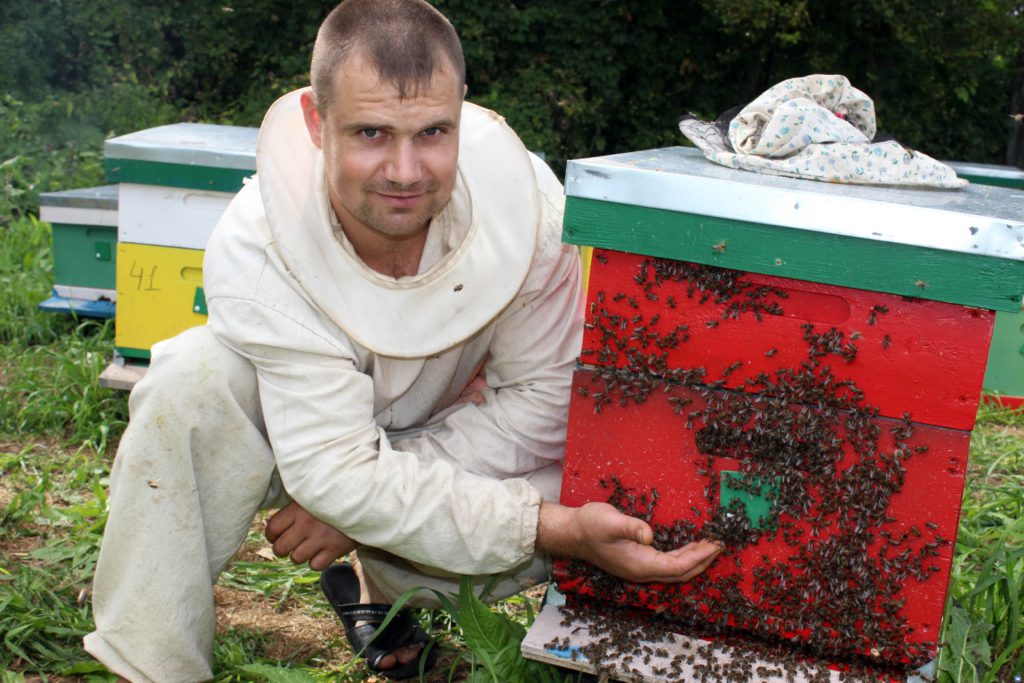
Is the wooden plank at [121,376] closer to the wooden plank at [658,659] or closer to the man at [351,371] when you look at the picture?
the man at [351,371]

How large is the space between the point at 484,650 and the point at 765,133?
118 cm

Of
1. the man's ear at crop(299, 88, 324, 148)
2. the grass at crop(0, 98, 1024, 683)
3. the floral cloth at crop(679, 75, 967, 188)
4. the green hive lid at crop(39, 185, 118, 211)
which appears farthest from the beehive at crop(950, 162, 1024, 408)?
the green hive lid at crop(39, 185, 118, 211)

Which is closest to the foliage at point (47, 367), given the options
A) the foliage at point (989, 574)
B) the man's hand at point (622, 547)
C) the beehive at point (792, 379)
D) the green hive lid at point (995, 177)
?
the man's hand at point (622, 547)

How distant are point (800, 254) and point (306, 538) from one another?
1.16 meters

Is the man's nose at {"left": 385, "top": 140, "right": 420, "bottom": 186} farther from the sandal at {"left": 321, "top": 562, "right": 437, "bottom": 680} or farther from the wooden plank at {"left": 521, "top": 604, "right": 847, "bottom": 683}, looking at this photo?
the sandal at {"left": 321, "top": 562, "right": 437, "bottom": 680}

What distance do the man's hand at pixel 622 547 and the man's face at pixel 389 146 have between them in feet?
2.14

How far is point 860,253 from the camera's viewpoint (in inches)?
69.2

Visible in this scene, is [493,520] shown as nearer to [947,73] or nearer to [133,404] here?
[133,404]

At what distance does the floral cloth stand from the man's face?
1.81ft

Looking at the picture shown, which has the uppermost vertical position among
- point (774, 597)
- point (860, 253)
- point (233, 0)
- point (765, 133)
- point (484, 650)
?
point (233, 0)

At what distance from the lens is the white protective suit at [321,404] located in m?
2.06

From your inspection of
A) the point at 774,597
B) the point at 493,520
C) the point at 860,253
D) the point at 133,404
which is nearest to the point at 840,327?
the point at 860,253

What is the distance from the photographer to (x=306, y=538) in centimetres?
226

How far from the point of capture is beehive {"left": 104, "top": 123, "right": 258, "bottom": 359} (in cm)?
346
